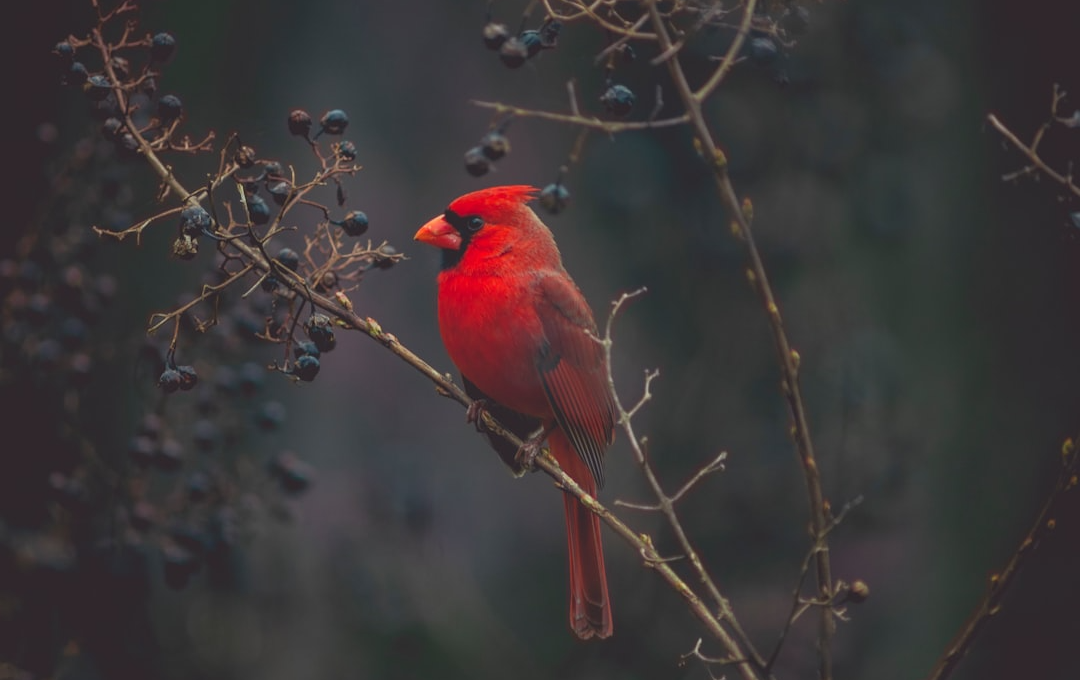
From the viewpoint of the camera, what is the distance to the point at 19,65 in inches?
109

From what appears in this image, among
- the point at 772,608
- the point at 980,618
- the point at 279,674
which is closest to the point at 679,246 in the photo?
the point at 772,608

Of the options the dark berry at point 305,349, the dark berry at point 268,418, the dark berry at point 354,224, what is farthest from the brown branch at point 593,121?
the dark berry at point 268,418

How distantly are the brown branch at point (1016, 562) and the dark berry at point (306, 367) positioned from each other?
0.69 metres

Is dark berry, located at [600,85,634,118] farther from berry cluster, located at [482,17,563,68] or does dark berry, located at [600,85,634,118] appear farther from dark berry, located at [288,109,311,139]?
dark berry, located at [288,109,311,139]

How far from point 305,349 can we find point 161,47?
0.37m

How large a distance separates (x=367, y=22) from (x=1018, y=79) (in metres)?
2.73

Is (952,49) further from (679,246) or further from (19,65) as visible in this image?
(19,65)

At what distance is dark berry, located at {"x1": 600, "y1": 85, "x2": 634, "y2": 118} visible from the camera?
3.80ft

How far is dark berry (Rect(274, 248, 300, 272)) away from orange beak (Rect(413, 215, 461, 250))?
1.13 ft

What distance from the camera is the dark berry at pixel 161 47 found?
51.0 inches

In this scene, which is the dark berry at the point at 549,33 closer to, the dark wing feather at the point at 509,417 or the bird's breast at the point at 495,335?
the bird's breast at the point at 495,335

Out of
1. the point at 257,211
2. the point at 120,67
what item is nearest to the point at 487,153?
the point at 257,211

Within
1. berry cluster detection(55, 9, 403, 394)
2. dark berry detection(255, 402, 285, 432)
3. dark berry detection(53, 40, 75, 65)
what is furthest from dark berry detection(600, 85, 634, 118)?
dark berry detection(255, 402, 285, 432)

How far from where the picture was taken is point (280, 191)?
1.26 meters
